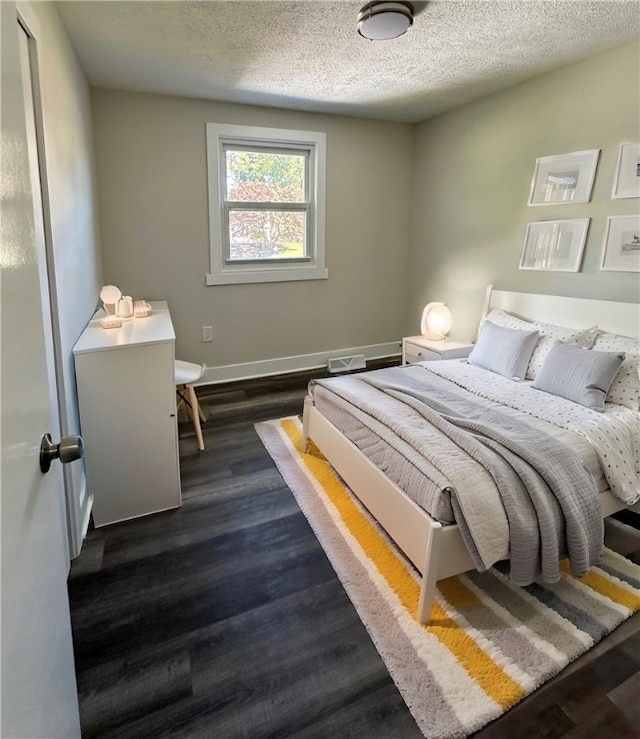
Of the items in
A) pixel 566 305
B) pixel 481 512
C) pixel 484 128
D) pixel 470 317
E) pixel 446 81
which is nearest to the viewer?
pixel 481 512

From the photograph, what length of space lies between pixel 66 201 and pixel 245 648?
2.17 m

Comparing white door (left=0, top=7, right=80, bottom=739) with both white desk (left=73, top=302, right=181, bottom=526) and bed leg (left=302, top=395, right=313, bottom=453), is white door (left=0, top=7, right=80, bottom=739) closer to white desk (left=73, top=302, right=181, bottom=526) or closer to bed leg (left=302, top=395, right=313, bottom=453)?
white desk (left=73, top=302, right=181, bottom=526)

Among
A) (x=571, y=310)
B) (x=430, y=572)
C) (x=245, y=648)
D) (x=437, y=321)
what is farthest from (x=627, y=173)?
(x=245, y=648)

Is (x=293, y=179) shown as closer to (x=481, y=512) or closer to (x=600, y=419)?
(x=600, y=419)

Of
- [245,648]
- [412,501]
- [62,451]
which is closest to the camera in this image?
[62,451]

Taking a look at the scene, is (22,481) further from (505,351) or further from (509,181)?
(509,181)

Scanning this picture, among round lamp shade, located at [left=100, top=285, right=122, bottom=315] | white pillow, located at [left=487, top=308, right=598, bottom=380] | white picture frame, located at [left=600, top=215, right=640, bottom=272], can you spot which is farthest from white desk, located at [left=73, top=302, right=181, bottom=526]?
white picture frame, located at [left=600, top=215, right=640, bottom=272]

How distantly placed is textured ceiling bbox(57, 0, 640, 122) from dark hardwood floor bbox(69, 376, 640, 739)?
2552mm

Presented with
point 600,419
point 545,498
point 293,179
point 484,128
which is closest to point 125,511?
point 545,498

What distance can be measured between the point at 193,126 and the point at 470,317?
2.87 metres

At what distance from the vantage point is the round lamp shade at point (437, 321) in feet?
12.7

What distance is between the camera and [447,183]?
4.07 meters

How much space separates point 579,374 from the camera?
235cm

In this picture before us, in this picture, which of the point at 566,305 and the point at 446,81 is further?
the point at 446,81
